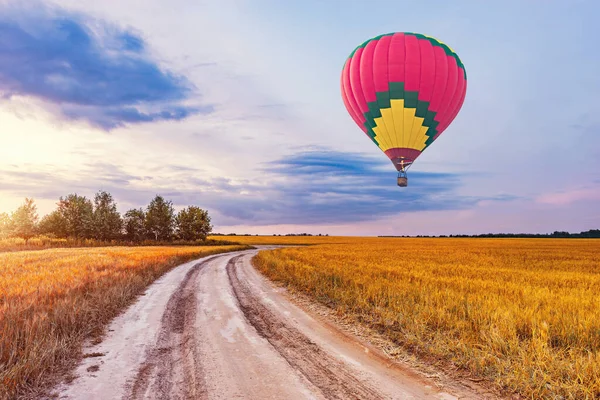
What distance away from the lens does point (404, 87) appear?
2205 cm

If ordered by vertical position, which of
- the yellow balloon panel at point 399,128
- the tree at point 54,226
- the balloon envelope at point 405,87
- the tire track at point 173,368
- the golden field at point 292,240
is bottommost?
the tire track at point 173,368

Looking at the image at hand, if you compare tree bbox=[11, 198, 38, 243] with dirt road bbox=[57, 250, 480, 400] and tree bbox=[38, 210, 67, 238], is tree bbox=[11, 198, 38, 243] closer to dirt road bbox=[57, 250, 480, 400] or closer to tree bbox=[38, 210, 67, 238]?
tree bbox=[38, 210, 67, 238]

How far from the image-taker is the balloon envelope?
21844mm

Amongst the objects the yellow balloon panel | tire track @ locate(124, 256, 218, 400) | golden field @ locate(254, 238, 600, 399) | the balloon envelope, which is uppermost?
the balloon envelope

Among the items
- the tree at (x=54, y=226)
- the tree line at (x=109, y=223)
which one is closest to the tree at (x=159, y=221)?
the tree line at (x=109, y=223)

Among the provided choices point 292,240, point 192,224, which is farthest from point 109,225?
point 292,240

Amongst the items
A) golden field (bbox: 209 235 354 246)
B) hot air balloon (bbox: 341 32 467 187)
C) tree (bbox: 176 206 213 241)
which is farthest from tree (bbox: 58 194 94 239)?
hot air balloon (bbox: 341 32 467 187)

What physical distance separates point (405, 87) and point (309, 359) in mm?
19264

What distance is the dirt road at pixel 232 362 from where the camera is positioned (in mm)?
5227

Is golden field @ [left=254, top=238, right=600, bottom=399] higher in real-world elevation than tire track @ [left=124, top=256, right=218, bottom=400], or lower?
higher

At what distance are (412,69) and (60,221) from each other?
257ft

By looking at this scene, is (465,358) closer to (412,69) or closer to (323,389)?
(323,389)

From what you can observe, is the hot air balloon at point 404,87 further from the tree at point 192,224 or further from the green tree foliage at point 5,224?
the green tree foliage at point 5,224

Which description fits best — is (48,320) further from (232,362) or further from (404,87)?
(404,87)
